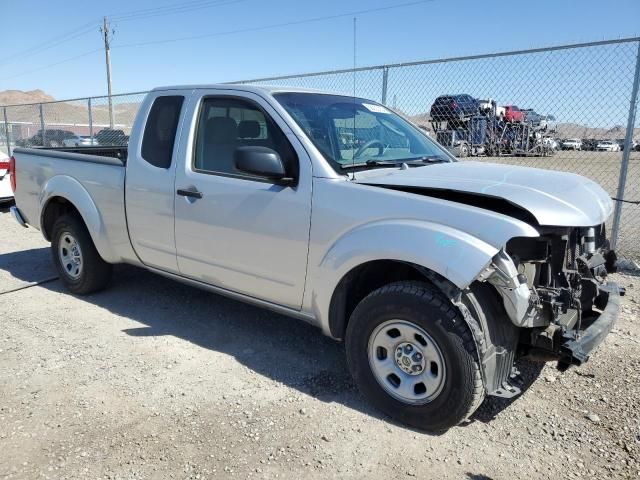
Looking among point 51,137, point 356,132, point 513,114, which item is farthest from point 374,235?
point 51,137

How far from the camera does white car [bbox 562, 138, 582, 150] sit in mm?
6788

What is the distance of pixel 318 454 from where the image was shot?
278 cm

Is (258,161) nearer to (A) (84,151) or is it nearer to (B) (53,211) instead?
(B) (53,211)

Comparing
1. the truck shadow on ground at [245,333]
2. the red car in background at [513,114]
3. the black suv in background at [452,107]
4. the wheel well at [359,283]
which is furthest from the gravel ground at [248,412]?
the black suv in background at [452,107]

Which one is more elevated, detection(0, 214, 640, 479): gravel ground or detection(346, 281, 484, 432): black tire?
detection(346, 281, 484, 432): black tire

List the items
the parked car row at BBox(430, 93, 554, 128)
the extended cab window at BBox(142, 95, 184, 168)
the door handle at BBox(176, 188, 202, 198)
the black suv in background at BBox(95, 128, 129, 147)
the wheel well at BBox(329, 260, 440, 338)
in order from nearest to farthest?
the wheel well at BBox(329, 260, 440, 338) < the door handle at BBox(176, 188, 202, 198) < the extended cab window at BBox(142, 95, 184, 168) < the parked car row at BBox(430, 93, 554, 128) < the black suv in background at BBox(95, 128, 129, 147)

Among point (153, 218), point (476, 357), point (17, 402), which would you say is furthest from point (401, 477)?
point (153, 218)

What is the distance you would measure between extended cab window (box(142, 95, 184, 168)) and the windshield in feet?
3.17

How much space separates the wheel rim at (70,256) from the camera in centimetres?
510

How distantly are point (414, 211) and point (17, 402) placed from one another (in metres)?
2.66

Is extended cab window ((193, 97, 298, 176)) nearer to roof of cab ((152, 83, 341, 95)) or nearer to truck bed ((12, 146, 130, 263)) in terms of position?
roof of cab ((152, 83, 341, 95))

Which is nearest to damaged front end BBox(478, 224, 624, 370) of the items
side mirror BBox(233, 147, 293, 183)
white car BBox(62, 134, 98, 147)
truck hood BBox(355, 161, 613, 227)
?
truck hood BBox(355, 161, 613, 227)

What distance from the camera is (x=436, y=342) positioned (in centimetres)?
281

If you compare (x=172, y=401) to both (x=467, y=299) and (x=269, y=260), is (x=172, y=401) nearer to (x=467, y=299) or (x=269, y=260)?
(x=269, y=260)
